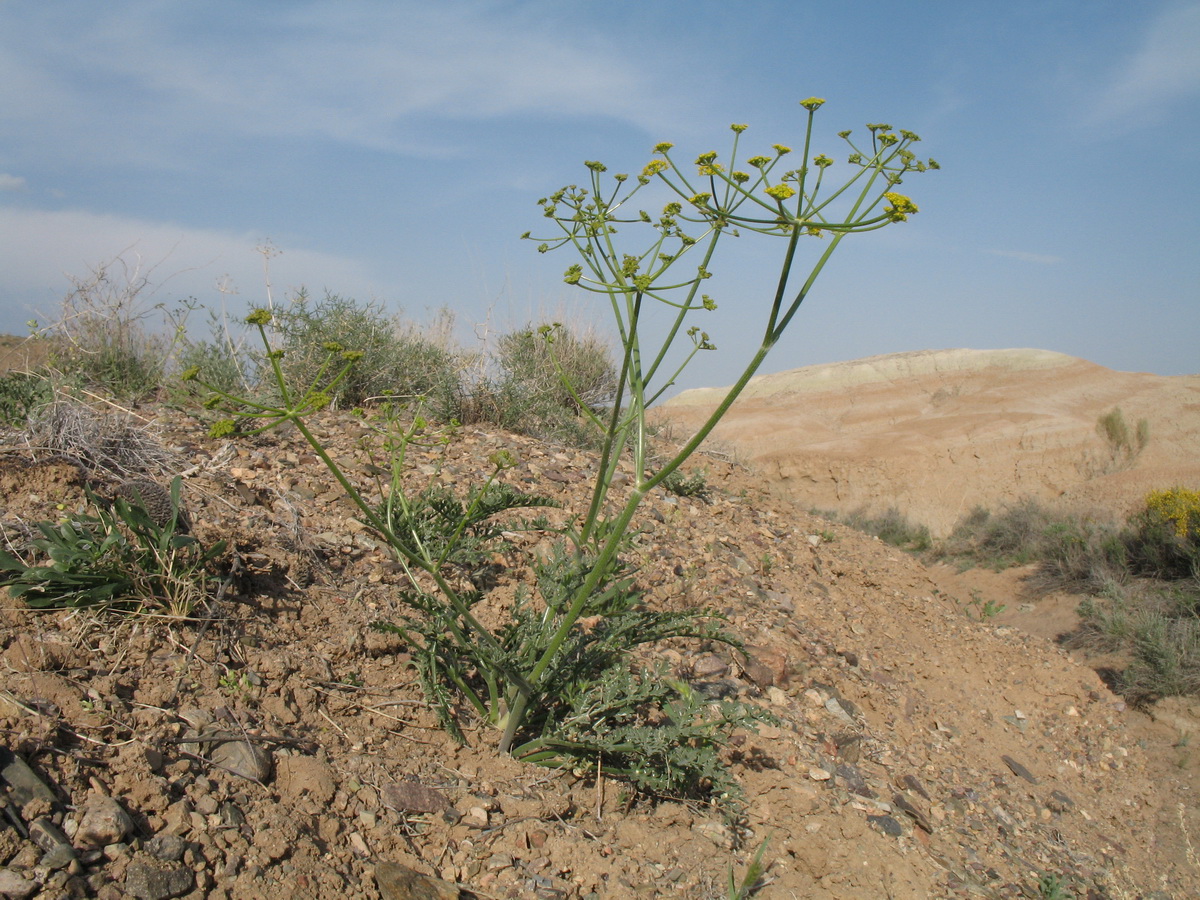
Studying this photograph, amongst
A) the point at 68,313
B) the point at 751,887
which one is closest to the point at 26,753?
the point at 751,887

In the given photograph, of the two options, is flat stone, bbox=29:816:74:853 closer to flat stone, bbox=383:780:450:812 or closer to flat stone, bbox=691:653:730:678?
flat stone, bbox=383:780:450:812

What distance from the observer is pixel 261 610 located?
2662mm

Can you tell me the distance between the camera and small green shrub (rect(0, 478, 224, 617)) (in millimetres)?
2250

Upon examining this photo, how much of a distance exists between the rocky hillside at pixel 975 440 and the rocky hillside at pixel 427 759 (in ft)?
23.7

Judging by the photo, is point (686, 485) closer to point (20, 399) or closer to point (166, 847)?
point (20, 399)

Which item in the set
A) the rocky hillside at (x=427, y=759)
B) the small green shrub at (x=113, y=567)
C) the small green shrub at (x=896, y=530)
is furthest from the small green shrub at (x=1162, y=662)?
the small green shrub at (x=113, y=567)

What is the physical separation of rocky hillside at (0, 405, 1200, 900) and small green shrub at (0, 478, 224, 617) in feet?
→ 0.21

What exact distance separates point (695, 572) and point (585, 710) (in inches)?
72.5

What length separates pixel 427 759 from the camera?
232 centimetres

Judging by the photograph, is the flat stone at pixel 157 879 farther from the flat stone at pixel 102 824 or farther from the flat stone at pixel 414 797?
the flat stone at pixel 414 797

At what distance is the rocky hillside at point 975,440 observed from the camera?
43.2 ft

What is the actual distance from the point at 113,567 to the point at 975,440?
49.7ft

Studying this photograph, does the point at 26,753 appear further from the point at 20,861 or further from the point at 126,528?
the point at 126,528

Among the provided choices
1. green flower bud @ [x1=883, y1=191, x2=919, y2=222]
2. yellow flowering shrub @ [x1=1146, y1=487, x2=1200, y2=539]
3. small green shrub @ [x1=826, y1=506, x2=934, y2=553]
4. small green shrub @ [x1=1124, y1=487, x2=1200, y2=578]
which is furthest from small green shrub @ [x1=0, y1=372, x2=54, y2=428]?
small green shrub @ [x1=826, y1=506, x2=934, y2=553]
